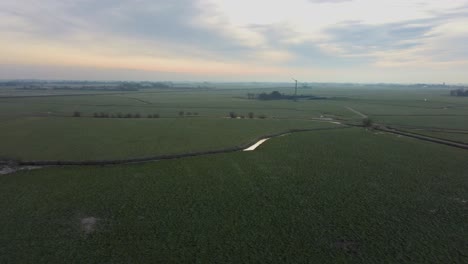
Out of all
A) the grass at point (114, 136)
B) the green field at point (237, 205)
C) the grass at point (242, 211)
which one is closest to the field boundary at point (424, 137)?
Answer: the green field at point (237, 205)

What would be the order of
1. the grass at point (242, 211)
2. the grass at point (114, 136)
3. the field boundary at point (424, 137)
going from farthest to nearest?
the field boundary at point (424, 137) → the grass at point (114, 136) → the grass at point (242, 211)

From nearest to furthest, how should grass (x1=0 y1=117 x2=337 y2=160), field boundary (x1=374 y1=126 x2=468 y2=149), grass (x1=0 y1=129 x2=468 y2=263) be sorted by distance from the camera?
1. grass (x1=0 y1=129 x2=468 y2=263)
2. grass (x1=0 y1=117 x2=337 y2=160)
3. field boundary (x1=374 y1=126 x2=468 y2=149)

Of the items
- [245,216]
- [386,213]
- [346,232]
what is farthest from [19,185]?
[386,213]

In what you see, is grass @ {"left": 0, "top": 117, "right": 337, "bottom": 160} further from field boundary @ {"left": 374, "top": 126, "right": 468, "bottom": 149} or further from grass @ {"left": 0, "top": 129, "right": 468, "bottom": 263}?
field boundary @ {"left": 374, "top": 126, "right": 468, "bottom": 149}

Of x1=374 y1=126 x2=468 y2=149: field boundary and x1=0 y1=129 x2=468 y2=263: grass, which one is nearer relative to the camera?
x1=0 y1=129 x2=468 y2=263: grass

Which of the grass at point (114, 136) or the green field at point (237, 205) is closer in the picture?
the green field at point (237, 205)

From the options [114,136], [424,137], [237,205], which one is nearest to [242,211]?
[237,205]

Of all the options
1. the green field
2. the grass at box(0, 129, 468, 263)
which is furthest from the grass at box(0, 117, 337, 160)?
the grass at box(0, 129, 468, 263)

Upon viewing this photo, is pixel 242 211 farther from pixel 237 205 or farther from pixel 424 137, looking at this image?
pixel 424 137

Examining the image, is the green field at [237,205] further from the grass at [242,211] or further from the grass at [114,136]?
the grass at [114,136]
